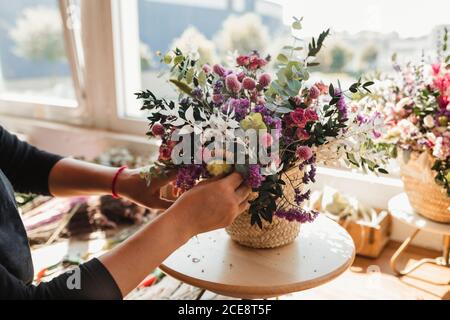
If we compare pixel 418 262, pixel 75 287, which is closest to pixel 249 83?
pixel 75 287

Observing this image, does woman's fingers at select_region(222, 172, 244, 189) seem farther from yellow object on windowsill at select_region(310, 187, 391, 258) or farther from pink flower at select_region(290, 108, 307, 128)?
yellow object on windowsill at select_region(310, 187, 391, 258)

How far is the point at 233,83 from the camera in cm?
91

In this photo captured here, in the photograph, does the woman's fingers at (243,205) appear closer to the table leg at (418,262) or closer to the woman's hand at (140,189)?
the woman's hand at (140,189)

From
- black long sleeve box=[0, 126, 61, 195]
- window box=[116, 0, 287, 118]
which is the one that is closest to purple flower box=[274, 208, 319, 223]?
black long sleeve box=[0, 126, 61, 195]

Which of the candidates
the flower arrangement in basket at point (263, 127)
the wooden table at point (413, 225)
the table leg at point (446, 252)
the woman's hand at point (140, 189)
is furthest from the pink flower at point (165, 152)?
the table leg at point (446, 252)

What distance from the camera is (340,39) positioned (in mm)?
1725

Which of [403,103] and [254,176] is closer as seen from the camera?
[254,176]

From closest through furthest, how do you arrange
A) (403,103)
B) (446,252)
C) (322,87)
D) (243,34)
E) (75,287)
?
1. (75,287)
2. (322,87)
3. (403,103)
4. (446,252)
5. (243,34)

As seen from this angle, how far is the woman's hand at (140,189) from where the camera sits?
1072 mm

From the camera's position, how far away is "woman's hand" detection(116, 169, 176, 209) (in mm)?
1072

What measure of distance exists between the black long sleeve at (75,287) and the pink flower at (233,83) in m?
0.42

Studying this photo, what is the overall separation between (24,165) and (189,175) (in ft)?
1.60

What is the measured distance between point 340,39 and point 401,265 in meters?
0.85

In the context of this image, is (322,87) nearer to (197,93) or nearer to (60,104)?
(197,93)
